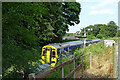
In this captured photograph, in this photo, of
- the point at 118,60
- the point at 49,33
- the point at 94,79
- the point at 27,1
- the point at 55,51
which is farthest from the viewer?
the point at 49,33

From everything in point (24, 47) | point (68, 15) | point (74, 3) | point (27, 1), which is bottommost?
point (24, 47)

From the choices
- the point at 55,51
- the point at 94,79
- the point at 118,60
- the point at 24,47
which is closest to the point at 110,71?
the point at 94,79

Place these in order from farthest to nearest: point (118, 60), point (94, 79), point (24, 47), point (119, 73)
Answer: point (118, 60), point (119, 73), point (94, 79), point (24, 47)

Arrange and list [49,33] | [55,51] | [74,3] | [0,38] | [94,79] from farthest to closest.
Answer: [74,3], [49,33], [55,51], [94,79], [0,38]

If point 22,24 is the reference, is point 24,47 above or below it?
below

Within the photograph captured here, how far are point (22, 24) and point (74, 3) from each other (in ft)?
61.4

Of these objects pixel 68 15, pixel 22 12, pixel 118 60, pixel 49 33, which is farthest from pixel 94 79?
pixel 68 15

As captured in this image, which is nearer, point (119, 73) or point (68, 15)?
point (119, 73)

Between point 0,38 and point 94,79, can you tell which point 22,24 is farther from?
point 94,79

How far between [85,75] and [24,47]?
2739mm

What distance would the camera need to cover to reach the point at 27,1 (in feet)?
10.9

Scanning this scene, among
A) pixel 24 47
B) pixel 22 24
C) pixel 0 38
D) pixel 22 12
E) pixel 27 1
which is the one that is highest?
pixel 27 1

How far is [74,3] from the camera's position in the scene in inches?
838

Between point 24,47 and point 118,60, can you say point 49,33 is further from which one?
point 24,47
